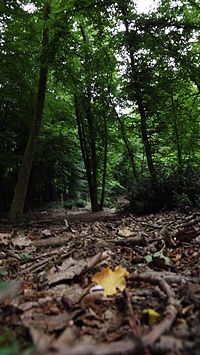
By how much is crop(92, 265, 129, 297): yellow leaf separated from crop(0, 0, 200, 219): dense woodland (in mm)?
3996

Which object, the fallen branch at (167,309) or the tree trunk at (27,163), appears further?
the tree trunk at (27,163)

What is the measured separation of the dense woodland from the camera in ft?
20.7

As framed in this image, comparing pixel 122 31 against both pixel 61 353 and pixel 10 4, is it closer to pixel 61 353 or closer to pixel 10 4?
pixel 10 4

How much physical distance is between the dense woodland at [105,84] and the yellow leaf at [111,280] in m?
4.00

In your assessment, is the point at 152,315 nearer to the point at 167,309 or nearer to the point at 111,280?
the point at 167,309

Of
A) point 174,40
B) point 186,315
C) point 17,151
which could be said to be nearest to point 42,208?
point 17,151

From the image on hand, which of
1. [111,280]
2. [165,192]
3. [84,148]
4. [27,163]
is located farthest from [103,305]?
[84,148]

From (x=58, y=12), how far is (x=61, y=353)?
258 inches

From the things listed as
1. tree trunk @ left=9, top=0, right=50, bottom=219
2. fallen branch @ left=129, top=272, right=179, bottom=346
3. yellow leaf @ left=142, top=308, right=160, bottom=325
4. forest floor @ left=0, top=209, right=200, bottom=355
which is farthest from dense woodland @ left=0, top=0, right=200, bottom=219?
yellow leaf @ left=142, top=308, right=160, bottom=325

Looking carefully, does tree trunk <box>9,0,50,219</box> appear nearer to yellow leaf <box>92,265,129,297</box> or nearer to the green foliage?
the green foliage

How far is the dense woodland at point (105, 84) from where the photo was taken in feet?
20.7

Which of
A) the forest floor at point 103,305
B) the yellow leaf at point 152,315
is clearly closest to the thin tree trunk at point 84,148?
the forest floor at point 103,305

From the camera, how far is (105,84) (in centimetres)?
1025

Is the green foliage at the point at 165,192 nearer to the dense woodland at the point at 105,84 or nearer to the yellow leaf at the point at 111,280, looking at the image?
the dense woodland at the point at 105,84
